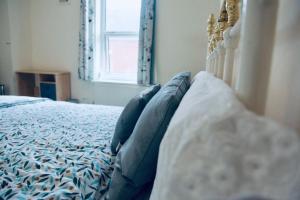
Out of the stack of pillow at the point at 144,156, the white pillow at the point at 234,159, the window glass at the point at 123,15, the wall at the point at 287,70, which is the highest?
the window glass at the point at 123,15

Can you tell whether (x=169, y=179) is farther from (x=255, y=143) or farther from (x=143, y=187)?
(x=143, y=187)

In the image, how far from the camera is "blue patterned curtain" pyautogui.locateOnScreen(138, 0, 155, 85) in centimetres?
287

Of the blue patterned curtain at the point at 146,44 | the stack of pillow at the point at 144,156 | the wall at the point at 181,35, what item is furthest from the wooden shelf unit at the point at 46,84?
the stack of pillow at the point at 144,156

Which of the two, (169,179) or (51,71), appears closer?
(169,179)

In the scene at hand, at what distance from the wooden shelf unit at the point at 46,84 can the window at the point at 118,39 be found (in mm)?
566

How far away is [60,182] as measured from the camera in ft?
2.68

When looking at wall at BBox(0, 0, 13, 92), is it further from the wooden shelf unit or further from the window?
the window

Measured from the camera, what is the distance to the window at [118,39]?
10.5 ft

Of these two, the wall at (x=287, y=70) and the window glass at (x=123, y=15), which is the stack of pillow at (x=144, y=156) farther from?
the window glass at (x=123, y=15)

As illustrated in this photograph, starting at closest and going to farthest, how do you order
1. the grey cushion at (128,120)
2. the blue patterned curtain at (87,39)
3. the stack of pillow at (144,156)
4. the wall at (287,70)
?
the wall at (287,70), the stack of pillow at (144,156), the grey cushion at (128,120), the blue patterned curtain at (87,39)

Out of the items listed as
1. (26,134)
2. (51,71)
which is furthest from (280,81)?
(51,71)

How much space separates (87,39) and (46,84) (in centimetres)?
97

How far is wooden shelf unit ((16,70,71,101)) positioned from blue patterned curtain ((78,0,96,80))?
0.33m

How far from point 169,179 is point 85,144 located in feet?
3.22
